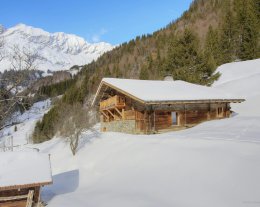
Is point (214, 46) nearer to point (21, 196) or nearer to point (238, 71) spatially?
point (238, 71)

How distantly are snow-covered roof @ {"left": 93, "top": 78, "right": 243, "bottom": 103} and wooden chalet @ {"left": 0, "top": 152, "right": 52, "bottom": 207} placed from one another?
11.0 meters

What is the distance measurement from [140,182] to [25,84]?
947 centimetres

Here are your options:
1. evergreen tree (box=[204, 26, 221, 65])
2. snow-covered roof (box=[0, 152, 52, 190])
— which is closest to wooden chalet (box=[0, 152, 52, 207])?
snow-covered roof (box=[0, 152, 52, 190])

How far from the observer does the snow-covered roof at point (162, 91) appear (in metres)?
23.9

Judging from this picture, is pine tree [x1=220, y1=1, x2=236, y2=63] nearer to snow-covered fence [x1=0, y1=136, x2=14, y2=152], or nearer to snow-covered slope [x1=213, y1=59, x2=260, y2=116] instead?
snow-covered slope [x1=213, y1=59, x2=260, y2=116]

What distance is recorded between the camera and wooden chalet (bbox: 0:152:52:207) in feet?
39.8

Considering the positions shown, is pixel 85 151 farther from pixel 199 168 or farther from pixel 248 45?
pixel 248 45

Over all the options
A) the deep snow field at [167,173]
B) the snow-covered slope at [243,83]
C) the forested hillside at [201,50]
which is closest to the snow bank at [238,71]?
the snow-covered slope at [243,83]

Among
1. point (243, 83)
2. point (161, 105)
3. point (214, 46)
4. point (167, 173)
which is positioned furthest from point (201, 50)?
point (167, 173)

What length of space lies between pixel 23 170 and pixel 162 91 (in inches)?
625

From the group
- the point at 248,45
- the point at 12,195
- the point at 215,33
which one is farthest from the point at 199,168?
the point at 215,33

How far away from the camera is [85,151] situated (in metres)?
25.4

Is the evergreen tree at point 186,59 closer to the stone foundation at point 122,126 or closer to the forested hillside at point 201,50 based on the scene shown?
the forested hillside at point 201,50

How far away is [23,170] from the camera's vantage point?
12.8 meters
